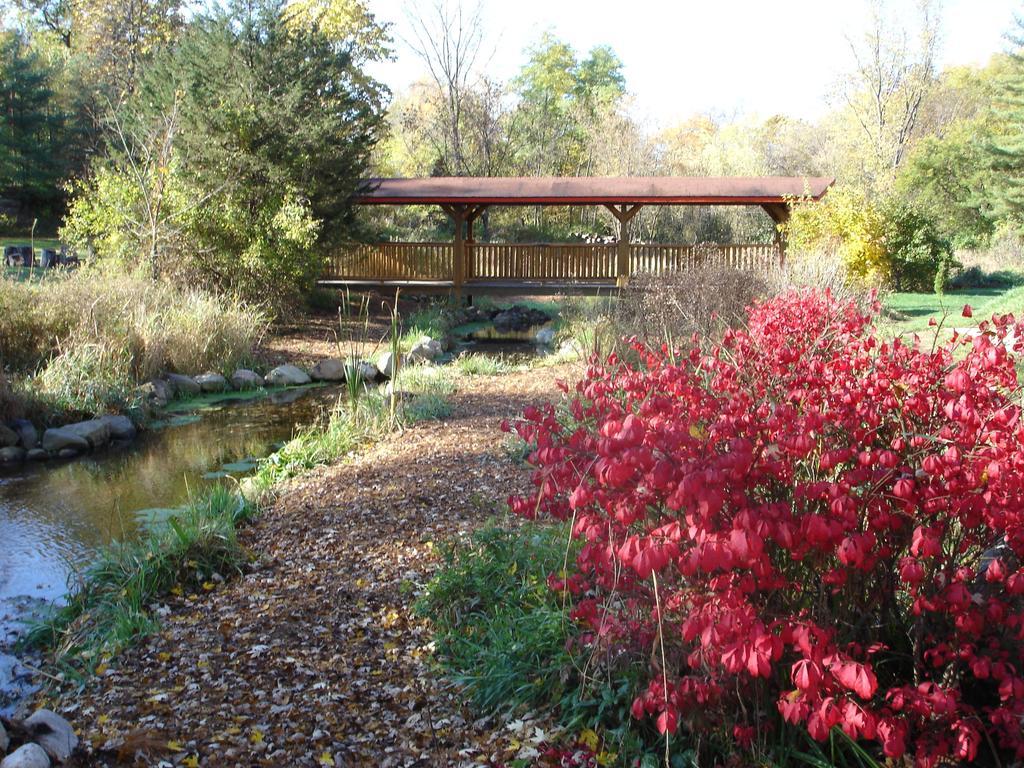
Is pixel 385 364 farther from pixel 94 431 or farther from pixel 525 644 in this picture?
pixel 525 644

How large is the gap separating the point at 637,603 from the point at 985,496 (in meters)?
1.07

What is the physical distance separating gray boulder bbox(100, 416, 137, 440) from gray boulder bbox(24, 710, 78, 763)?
690 centimetres

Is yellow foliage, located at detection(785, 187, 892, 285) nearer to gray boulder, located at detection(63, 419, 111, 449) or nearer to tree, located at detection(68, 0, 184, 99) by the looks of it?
gray boulder, located at detection(63, 419, 111, 449)

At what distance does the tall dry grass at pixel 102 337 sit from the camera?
9984mm

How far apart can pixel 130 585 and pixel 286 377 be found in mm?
8222

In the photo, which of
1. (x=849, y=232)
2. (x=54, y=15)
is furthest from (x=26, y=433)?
(x=54, y=15)

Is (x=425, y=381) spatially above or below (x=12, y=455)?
above

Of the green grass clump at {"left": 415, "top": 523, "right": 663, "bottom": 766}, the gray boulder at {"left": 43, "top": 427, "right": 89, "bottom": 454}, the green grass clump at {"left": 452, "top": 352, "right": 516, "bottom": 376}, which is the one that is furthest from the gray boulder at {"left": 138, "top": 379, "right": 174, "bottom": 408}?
the green grass clump at {"left": 415, "top": 523, "right": 663, "bottom": 766}

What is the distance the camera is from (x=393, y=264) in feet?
67.2

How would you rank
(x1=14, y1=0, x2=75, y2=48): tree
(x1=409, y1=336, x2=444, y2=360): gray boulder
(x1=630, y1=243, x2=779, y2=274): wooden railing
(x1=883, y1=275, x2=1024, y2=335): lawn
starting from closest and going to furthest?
(x1=883, y1=275, x2=1024, y2=335): lawn → (x1=409, y1=336, x2=444, y2=360): gray boulder → (x1=630, y1=243, x2=779, y2=274): wooden railing → (x1=14, y1=0, x2=75, y2=48): tree

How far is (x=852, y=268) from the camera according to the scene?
51.2 feet

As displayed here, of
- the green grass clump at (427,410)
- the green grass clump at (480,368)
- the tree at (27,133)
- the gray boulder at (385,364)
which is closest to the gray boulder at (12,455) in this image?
the green grass clump at (427,410)

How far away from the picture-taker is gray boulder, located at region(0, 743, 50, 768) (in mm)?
2844

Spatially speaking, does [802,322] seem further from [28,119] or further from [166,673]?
[28,119]
